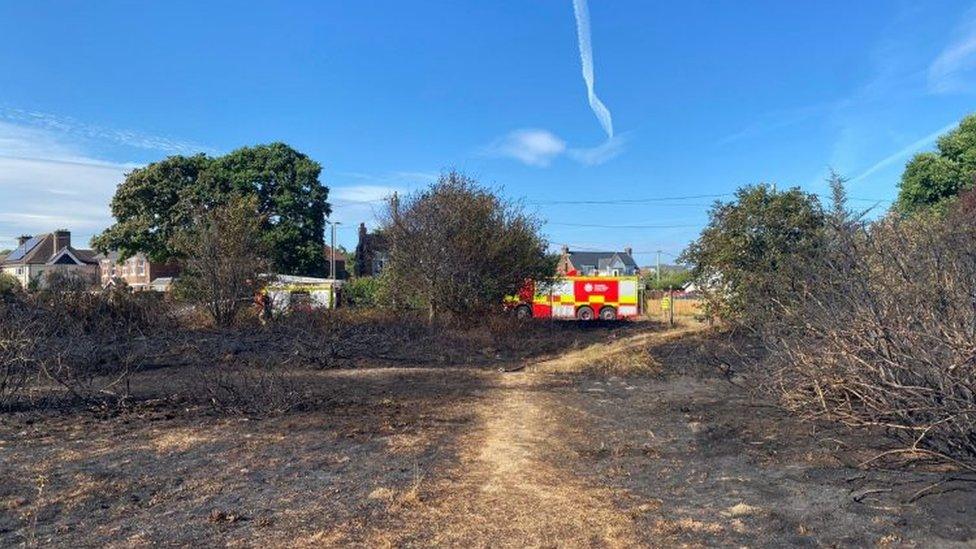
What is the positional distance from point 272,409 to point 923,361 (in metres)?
6.91

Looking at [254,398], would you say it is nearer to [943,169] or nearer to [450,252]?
[450,252]

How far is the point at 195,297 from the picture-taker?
758 inches

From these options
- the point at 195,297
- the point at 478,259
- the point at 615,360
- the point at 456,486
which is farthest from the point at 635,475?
the point at 195,297

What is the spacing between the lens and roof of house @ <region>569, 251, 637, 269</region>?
86.0 m

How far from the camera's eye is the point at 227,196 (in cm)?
4103

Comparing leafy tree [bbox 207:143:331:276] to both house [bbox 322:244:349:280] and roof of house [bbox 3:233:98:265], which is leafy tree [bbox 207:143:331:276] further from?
roof of house [bbox 3:233:98:265]

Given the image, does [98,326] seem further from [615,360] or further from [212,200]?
[212,200]

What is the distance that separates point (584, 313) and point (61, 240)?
6213 cm

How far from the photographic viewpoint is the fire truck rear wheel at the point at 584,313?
1419 inches

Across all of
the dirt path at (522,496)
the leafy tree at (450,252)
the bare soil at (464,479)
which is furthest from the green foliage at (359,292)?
the dirt path at (522,496)

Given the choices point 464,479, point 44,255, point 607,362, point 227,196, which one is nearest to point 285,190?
point 227,196

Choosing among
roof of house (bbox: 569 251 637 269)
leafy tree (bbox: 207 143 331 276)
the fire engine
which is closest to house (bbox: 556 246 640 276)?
roof of house (bbox: 569 251 637 269)

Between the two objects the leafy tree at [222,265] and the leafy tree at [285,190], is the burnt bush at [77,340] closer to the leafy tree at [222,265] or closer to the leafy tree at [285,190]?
the leafy tree at [222,265]

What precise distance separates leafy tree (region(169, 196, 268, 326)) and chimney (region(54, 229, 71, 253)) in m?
63.8
